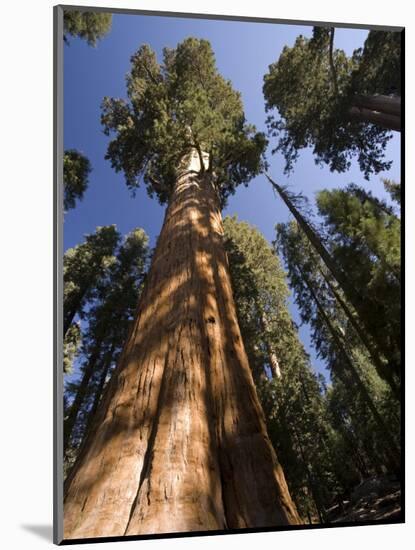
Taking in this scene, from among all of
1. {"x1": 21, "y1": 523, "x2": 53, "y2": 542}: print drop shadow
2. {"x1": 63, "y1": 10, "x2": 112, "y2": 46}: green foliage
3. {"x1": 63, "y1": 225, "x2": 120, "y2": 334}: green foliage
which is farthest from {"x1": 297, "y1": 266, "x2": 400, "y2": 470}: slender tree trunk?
{"x1": 63, "y1": 10, "x2": 112, "y2": 46}: green foliage

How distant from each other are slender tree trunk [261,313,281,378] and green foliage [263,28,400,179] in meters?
1.24

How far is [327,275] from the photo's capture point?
387 cm

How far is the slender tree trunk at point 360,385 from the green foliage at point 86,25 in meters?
2.17

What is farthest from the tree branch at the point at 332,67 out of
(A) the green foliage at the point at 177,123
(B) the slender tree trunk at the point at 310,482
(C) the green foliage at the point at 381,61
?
(B) the slender tree trunk at the point at 310,482

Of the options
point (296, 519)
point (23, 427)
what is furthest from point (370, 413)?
point (23, 427)

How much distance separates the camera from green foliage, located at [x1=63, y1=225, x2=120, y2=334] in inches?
109

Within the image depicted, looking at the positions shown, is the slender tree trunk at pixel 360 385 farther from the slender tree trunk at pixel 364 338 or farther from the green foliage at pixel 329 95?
the green foliage at pixel 329 95

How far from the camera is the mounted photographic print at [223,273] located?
6.93ft

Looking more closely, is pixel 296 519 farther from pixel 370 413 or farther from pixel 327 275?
pixel 327 275

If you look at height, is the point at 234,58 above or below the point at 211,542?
above

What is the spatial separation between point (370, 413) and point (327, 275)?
1075 millimetres

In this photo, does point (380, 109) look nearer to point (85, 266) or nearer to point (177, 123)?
point (177, 123)

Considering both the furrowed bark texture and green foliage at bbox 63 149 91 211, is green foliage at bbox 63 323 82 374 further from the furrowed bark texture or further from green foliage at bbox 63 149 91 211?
green foliage at bbox 63 149 91 211

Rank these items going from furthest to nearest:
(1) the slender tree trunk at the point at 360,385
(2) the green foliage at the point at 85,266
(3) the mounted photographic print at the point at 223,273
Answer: (1) the slender tree trunk at the point at 360,385 → (2) the green foliage at the point at 85,266 → (3) the mounted photographic print at the point at 223,273
